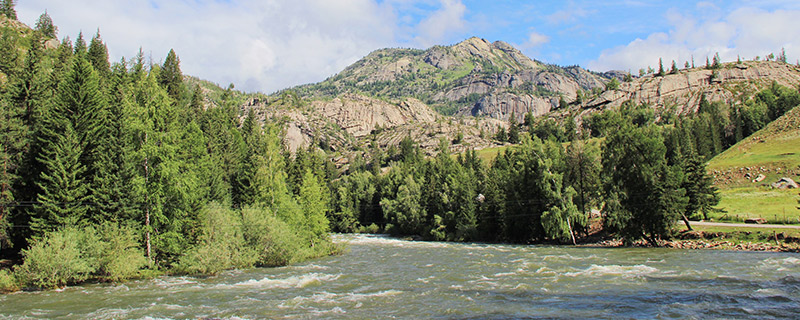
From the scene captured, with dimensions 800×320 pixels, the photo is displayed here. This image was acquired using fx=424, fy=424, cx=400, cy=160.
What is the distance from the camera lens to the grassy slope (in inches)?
2298

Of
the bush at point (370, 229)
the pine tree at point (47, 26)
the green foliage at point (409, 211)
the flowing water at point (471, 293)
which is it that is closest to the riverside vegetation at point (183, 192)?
the flowing water at point (471, 293)

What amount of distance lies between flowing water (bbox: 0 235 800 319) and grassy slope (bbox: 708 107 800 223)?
83.3 feet

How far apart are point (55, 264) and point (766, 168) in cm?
11467

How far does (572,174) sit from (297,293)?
48881 millimetres

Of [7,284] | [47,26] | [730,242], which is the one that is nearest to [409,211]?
[730,242]

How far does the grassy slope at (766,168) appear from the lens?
5838cm

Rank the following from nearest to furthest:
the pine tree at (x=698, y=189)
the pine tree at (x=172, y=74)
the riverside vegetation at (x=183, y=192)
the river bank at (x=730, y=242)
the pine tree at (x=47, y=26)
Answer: the riverside vegetation at (x=183, y=192), the river bank at (x=730, y=242), the pine tree at (x=698, y=189), the pine tree at (x=172, y=74), the pine tree at (x=47, y=26)

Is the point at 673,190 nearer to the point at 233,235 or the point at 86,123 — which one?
the point at 233,235

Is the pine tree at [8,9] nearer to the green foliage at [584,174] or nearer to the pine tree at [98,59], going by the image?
the pine tree at [98,59]

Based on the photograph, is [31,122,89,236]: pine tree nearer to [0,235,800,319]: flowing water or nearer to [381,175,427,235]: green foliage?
[0,235,800,319]: flowing water

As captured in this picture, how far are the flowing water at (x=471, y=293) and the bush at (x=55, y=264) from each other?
4.75 feet

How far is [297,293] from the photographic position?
27250mm

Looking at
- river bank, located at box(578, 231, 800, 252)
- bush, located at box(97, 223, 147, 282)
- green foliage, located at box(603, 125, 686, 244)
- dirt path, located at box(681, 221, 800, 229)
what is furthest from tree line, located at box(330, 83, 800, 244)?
bush, located at box(97, 223, 147, 282)

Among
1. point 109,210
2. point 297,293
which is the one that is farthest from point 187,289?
point 109,210
